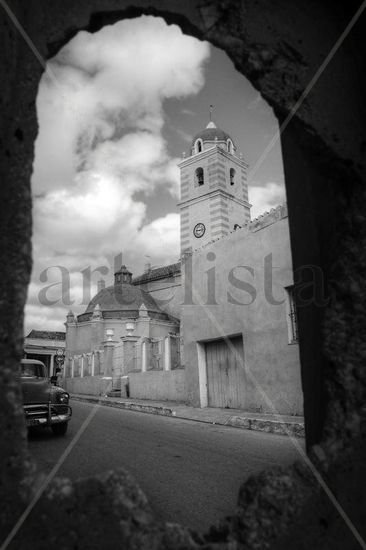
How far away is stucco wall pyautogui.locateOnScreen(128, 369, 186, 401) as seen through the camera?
14328 mm

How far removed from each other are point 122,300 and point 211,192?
1347 centimetres

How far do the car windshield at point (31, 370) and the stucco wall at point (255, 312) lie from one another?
512 cm

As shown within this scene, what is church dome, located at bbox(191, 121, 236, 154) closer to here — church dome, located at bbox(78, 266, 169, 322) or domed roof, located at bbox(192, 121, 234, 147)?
domed roof, located at bbox(192, 121, 234, 147)

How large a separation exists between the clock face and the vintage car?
1151 inches

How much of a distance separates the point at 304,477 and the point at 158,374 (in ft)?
47.0

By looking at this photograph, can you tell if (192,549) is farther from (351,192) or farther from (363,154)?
(363,154)

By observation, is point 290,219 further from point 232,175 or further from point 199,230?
point 232,175

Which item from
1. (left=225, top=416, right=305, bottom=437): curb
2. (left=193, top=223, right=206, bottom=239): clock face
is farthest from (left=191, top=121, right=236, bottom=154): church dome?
(left=225, top=416, right=305, bottom=437): curb

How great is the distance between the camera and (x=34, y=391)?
7695mm

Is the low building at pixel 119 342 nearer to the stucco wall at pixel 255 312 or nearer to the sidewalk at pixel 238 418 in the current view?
the sidewalk at pixel 238 418

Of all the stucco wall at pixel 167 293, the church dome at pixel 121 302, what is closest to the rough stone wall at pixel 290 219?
the church dome at pixel 121 302

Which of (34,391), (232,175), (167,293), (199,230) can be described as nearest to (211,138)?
(232,175)

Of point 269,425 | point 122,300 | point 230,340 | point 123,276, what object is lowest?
point 269,425

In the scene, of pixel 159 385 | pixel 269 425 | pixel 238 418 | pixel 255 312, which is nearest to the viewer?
pixel 269 425
